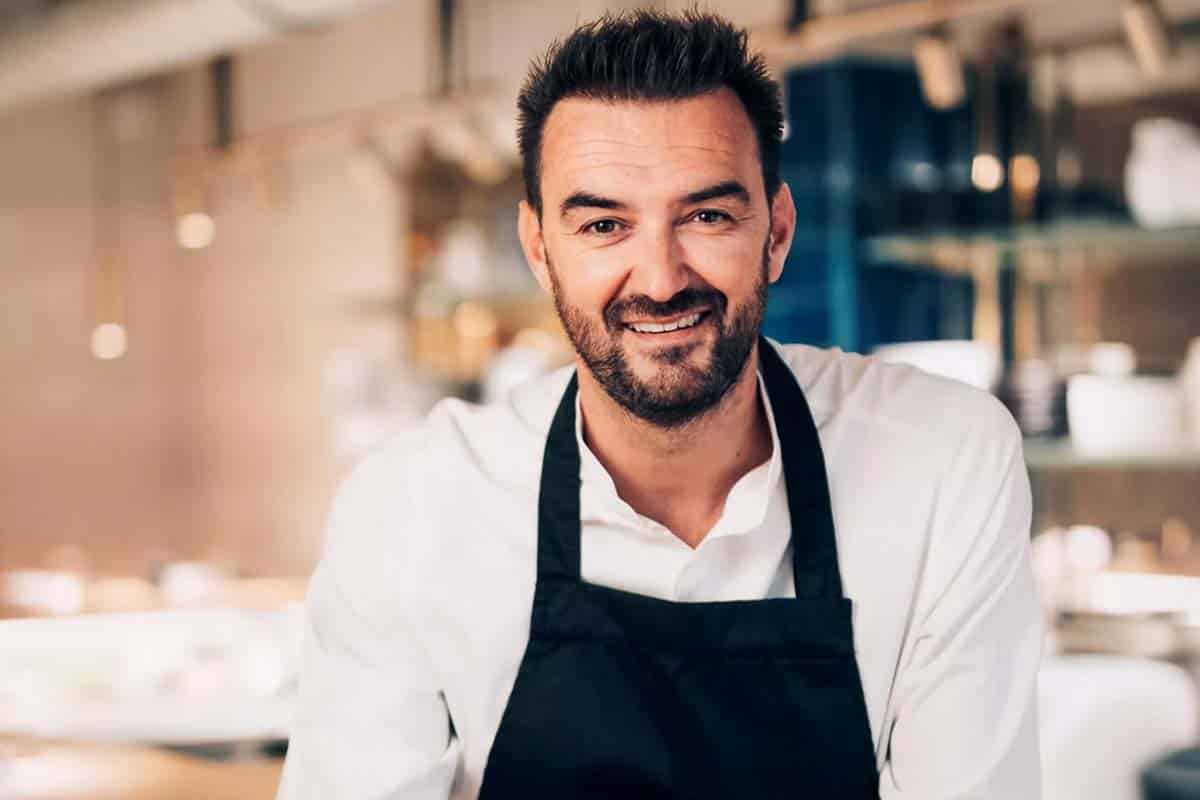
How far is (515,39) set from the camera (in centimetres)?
523

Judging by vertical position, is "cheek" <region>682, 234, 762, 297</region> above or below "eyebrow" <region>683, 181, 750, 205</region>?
below

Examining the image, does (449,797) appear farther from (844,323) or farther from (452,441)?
(844,323)

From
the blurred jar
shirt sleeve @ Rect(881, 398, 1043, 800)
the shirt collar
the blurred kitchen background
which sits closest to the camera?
Answer: shirt sleeve @ Rect(881, 398, 1043, 800)

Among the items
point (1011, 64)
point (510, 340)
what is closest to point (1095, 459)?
point (1011, 64)

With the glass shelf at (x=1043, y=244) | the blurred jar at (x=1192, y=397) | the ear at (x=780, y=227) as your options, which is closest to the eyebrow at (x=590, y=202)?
the ear at (x=780, y=227)

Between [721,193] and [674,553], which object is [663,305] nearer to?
[721,193]

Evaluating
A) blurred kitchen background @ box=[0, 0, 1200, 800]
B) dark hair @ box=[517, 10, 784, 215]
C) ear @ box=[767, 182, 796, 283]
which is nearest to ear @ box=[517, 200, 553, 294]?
dark hair @ box=[517, 10, 784, 215]

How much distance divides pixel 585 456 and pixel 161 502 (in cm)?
535

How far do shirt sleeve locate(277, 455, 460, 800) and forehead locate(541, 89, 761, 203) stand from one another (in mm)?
434

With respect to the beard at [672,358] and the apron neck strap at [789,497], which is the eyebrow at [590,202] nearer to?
the beard at [672,358]

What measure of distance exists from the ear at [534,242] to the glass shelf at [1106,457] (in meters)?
1.70

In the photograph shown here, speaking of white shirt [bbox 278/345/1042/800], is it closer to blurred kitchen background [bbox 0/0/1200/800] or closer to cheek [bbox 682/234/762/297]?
cheek [bbox 682/234/762/297]

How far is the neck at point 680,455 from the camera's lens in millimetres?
1445

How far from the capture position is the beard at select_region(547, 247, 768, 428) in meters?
1.36
